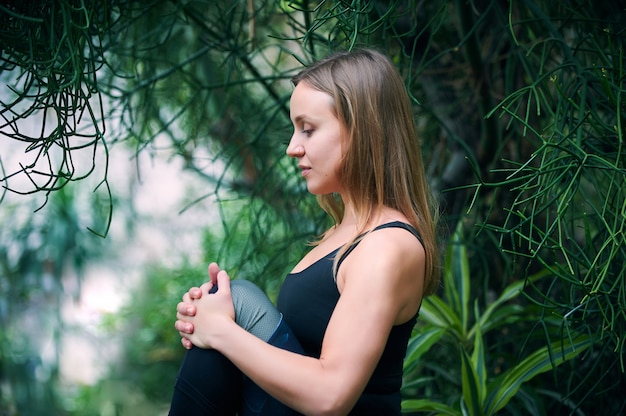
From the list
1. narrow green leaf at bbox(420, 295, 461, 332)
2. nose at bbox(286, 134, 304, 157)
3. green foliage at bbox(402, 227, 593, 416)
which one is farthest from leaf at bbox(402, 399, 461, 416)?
nose at bbox(286, 134, 304, 157)

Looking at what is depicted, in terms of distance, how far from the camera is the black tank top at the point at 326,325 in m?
0.96

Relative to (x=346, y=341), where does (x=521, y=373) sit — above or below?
below

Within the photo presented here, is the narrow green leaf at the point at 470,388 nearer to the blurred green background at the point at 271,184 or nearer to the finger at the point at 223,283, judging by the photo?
the blurred green background at the point at 271,184

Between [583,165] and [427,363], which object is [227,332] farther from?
[427,363]

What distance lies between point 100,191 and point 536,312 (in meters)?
2.23

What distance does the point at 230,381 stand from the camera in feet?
3.04

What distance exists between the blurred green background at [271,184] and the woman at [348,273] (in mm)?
100

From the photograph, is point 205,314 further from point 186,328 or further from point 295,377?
point 295,377

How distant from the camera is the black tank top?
37.6 inches

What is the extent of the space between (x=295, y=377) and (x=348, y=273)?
0.48 ft

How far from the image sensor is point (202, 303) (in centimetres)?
95

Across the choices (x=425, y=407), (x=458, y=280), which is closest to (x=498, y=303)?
(x=458, y=280)

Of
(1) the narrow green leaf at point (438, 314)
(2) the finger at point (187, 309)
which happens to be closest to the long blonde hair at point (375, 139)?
(2) the finger at point (187, 309)

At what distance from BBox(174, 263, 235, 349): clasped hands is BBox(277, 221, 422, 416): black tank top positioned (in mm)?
101
